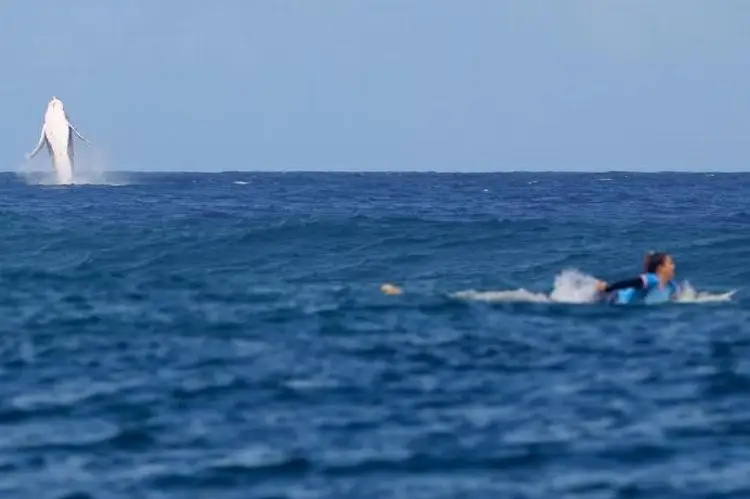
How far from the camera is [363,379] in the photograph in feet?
48.4

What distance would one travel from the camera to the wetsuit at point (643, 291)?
66.5ft

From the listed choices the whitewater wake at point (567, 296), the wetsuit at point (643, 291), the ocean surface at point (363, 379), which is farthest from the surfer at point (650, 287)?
the whitewater wake at point (567, 296)

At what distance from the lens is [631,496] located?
10289 mm

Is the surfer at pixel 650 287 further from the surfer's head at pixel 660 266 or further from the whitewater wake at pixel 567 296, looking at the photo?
the whitewater wake at pixel 567 296

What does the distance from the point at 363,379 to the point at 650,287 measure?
22.5 feet

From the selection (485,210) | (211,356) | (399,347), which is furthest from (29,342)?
(485,210)

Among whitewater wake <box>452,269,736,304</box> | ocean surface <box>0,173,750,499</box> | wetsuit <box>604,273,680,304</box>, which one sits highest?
wetsuit <box>604,273,680,304</box>

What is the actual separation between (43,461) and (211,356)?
5147 mm

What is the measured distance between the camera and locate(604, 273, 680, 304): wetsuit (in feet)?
66.5
